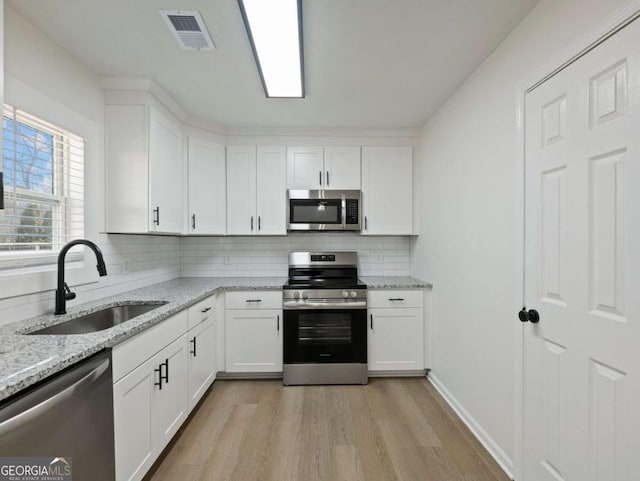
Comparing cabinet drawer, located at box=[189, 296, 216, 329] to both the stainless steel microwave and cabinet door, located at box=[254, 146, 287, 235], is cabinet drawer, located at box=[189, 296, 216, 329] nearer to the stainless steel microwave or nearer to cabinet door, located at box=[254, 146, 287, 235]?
cabinet door, located at box=[254, 146, 287, 235]

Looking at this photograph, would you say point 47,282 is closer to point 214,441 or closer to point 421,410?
point 214,441

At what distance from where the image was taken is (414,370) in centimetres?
292

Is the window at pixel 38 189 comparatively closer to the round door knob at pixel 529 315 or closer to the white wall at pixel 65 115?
the white wall at pixel 65 115

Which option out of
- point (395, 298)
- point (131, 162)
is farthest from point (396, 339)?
point (131, 162)

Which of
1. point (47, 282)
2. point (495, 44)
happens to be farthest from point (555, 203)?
point (47, 282)

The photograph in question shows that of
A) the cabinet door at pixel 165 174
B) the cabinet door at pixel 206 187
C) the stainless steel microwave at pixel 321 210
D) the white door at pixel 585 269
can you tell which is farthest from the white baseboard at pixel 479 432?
the cabinet door at pixel 165 174

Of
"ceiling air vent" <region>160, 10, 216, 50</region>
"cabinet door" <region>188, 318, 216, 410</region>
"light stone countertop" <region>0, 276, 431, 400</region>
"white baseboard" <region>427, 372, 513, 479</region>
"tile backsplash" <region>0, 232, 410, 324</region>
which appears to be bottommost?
"white baseboard" <region>427, 372, 513, 479</region>

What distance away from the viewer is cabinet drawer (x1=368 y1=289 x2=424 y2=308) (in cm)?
291

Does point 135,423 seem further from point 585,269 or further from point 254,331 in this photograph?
point 585,269

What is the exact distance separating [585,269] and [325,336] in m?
2.06

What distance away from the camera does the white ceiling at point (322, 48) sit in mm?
1520

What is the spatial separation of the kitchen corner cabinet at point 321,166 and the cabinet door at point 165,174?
104 centimetres

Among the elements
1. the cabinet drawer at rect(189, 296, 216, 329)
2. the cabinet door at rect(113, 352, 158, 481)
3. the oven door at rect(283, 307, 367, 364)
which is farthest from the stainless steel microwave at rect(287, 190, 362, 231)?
the cabinet door at rect(113, 352, 158, 481)

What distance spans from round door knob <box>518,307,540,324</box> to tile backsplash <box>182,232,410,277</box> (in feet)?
6.29
